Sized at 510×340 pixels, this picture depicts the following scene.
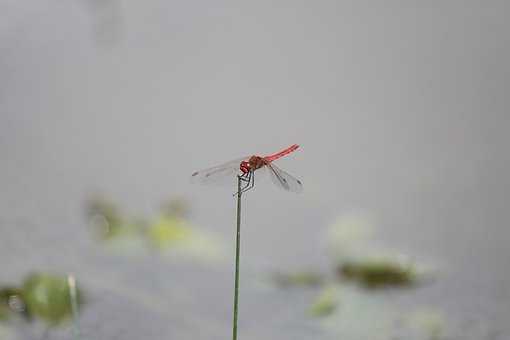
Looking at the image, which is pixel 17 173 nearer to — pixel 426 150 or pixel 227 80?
pixel 227 80

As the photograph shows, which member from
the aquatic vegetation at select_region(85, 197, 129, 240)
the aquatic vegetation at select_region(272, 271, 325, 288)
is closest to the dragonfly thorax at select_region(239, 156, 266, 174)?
the aquatic vegetation at select_region(272, 271, 325, 288)

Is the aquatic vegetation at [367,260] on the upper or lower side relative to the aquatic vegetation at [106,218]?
lower

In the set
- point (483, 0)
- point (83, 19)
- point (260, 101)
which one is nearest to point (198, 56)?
point (260, 101)

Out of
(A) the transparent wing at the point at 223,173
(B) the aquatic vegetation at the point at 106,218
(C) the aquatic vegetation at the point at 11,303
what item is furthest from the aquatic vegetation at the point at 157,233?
(C) the aquatic vegetation at the point at 11,303

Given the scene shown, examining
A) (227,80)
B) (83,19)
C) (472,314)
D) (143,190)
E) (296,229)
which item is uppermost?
(83,19)

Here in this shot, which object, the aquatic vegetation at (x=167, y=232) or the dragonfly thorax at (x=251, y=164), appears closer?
the dragonfly thorax at (x=251, y=164)

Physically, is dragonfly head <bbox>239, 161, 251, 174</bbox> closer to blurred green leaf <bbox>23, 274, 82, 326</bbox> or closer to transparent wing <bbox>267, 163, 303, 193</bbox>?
transparent wing <bbox>267, 163, 303, 193</bbox>

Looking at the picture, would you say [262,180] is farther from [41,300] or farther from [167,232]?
[41,300]

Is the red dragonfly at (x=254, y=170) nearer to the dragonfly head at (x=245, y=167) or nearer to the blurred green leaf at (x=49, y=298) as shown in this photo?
the dragonfly head at (x=245, y=167)
